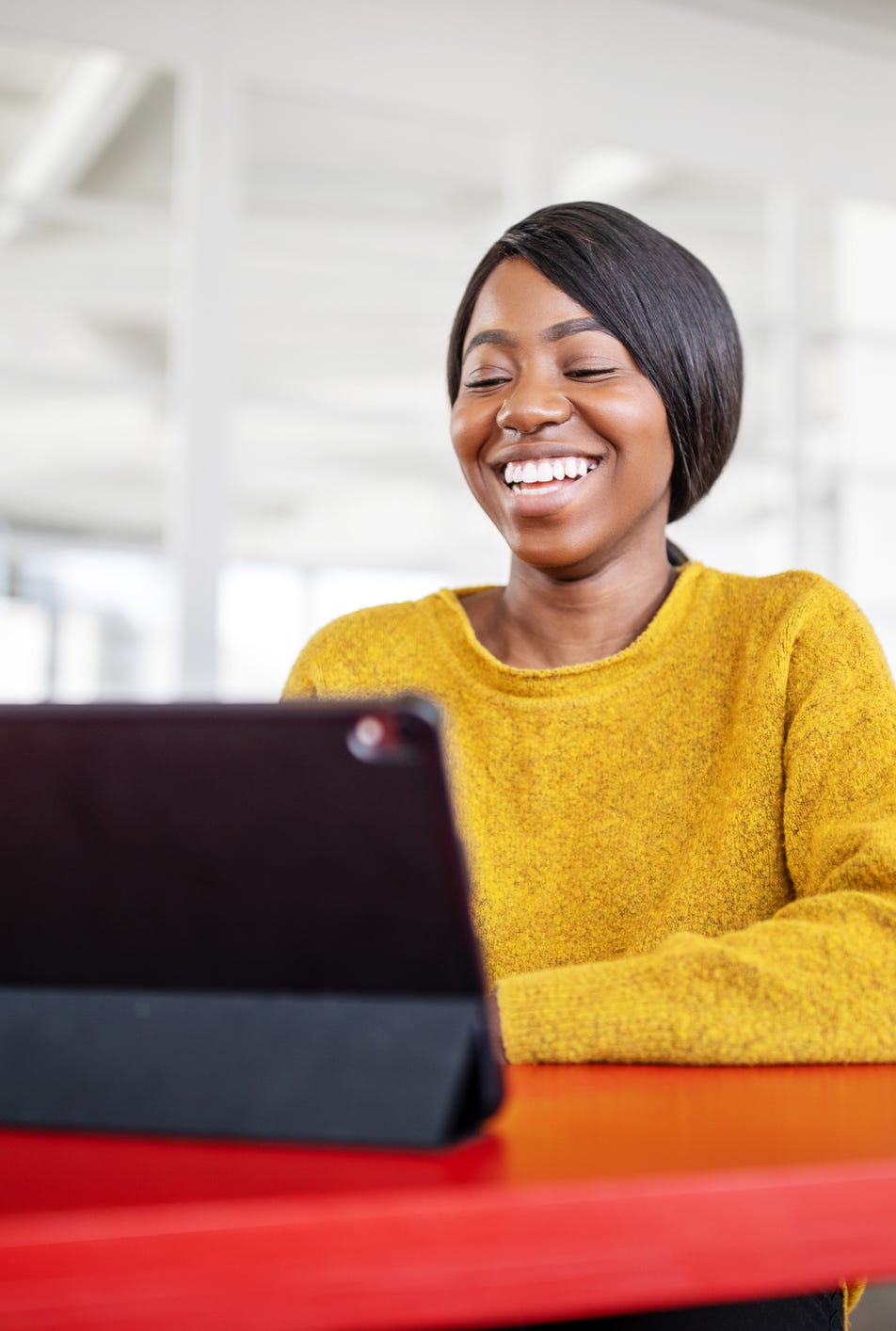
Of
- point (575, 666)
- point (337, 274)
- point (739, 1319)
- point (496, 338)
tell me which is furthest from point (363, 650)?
point (337, 274)

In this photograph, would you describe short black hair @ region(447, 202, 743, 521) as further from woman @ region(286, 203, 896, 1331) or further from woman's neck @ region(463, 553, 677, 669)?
woman's neck @ region(463, 553, 677, 669)

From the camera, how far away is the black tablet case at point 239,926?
49cm

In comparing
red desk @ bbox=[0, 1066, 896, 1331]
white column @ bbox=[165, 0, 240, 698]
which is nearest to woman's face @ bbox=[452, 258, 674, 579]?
red desk @ bbox=[0, 1066, 896, 1331]

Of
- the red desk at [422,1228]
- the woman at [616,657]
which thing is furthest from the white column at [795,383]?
the red desk at [422,1228]

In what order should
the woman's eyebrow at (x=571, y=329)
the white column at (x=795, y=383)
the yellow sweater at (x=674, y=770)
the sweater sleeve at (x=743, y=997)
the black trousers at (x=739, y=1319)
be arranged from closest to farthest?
the sweater sleeve at (x=743, y=997)
the black trousers at (x=739, y=1319)
the yellow sweater at (x=674, y=770)
the woman's eyebrow at (x=571, y=329)
the white column at (x=795, y=383)

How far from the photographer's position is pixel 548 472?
142 cm

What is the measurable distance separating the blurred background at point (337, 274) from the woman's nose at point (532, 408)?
196 cm

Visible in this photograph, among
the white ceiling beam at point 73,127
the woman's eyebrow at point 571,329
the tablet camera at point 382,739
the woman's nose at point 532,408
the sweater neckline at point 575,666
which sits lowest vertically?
the tablet camera at point 382,739

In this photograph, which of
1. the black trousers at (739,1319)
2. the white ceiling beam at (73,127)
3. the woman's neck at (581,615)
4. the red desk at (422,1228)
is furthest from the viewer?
the white ceiling beam at (73,127)

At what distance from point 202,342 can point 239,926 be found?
2.95 metres

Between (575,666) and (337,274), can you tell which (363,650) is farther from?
(337,274)

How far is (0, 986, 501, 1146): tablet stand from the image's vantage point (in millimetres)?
514

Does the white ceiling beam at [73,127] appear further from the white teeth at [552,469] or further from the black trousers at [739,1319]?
the black trousers at [739,1319]

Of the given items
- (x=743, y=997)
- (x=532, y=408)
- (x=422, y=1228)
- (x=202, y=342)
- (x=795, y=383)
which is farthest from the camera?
(x=795, y=383)
